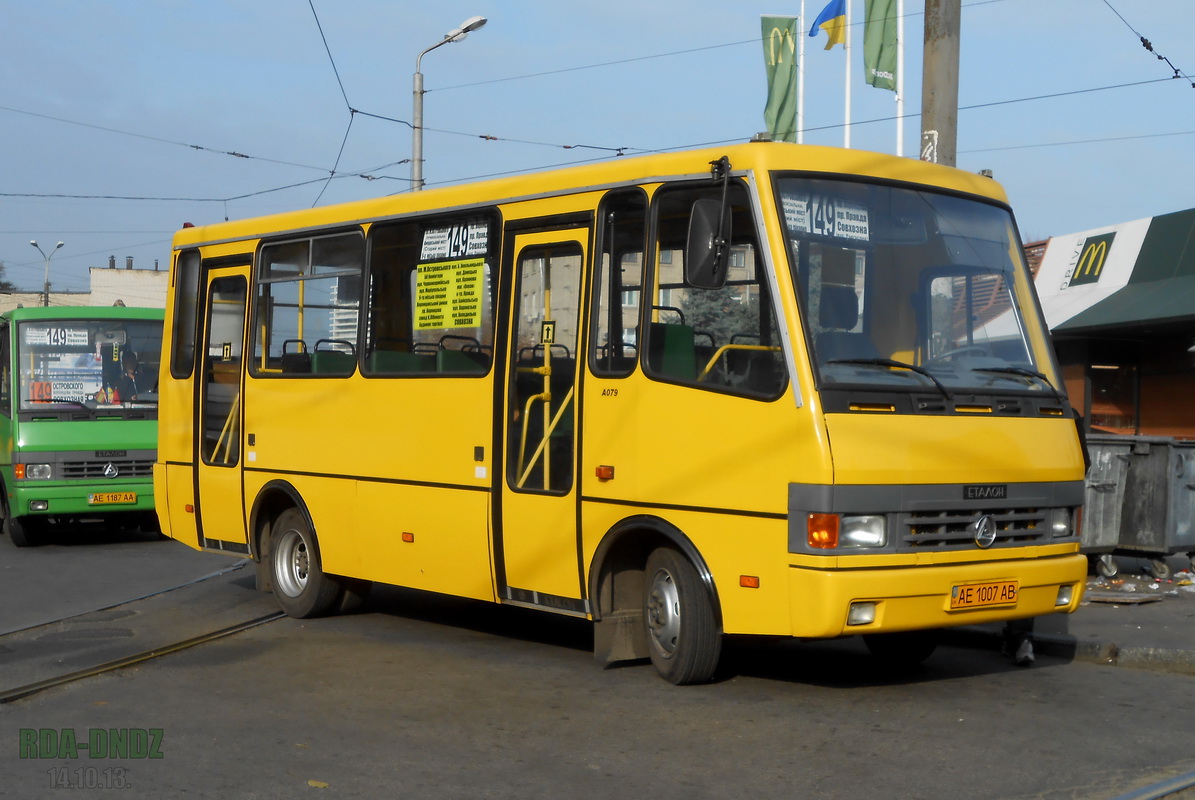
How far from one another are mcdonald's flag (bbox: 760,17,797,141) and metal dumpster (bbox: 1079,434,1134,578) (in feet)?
51.4

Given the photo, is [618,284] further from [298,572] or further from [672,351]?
[298,572]

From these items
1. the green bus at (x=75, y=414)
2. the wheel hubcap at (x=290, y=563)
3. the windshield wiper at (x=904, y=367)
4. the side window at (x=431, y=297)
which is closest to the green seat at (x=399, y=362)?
the side window at (x=431, y=297)

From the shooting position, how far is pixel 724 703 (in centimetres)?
748

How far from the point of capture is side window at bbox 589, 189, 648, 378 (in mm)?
8008

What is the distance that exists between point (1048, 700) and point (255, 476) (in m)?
6.53

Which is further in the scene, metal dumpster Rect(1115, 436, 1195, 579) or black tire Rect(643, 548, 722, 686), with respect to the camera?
metal dumpster Rect(1115, 436, 1195, 579)

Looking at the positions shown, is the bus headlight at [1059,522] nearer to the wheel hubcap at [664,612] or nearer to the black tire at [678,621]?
the black tire at [678,621]

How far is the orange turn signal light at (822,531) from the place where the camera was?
6.85 meters

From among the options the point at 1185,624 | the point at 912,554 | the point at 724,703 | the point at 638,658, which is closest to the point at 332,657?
the point at 638,658

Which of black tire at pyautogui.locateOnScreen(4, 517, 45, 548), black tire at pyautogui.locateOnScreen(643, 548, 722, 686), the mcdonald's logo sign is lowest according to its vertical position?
black tire at pyautogui.locateOnScreen(4, 517, 45, 548)

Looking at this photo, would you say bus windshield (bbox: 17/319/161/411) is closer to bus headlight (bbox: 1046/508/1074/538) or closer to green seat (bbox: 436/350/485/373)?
green seat (bbox: 436/350/485/373)

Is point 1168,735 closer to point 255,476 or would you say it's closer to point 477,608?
point 477,608

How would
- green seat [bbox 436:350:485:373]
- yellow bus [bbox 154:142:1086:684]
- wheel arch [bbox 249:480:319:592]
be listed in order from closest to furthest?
1. yellow bus [bbox 154:142:1086:684]
2. green seat [bbox 436:350:485:373]
3. wheel arch [bbox 249:480:319:592]

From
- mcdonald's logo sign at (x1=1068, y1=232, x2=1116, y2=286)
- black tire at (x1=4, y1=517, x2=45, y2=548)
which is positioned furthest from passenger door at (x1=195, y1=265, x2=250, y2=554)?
mcdonald's logo sign at (x1=1068, y1=232, x2=1116, y2=286)
